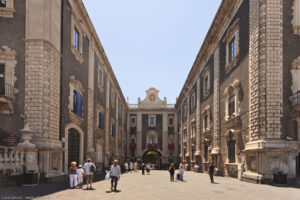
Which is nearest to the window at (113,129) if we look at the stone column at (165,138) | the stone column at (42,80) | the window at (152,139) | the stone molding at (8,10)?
the window at (152,139)

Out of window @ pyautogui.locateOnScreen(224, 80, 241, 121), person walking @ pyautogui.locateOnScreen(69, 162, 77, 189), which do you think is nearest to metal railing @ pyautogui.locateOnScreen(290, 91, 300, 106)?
window @ pyautogui.locateOnScreen(224, 80, 241, 121)

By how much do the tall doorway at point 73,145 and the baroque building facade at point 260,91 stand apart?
1037 cm

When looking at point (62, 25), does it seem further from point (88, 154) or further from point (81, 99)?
point (88, 154)

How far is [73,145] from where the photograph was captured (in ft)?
64.2

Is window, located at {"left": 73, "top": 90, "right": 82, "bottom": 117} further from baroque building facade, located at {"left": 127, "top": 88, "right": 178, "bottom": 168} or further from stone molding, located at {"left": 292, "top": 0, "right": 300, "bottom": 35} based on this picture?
baroque building facade, located at {"left": 127, "top": 88, "right": 178, "bottom": 168}

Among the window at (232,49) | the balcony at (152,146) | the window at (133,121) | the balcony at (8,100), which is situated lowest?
the balcony at (152,146)

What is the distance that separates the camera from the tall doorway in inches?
739

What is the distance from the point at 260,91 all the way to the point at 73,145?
12.1 metres

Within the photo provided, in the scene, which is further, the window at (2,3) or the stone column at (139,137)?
the stone column at (139,137)

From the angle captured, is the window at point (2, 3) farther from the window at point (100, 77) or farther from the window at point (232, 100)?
the window at point (232, 100)

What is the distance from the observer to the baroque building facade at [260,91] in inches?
572

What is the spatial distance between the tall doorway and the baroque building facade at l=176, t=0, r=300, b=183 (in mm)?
10366

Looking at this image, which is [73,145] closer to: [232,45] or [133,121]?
[232,45]

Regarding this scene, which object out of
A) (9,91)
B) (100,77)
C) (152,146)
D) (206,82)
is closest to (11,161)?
(9,91)
